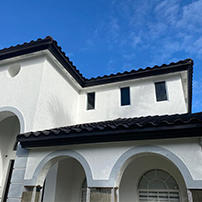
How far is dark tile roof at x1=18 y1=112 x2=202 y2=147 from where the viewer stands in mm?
4520

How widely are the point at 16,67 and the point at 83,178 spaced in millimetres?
5790

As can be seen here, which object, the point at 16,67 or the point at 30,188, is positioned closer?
the point at 30,188

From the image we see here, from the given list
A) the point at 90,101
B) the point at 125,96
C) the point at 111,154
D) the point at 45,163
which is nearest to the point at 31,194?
the point at 45,163

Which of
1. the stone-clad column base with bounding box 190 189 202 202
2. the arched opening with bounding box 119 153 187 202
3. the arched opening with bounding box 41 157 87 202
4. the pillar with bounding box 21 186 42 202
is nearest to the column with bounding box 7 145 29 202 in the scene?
the pillar with bounding box 21 186 42 202

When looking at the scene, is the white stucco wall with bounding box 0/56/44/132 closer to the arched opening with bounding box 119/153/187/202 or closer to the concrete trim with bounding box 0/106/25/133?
the concrete trim with bounding box 0/106/25/133

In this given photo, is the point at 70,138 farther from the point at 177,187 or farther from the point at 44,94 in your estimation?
the point at 177,187

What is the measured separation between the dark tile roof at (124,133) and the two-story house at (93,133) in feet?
0.08

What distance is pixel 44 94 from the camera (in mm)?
7711

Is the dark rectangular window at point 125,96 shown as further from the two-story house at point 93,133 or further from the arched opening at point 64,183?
the arched opening at point 64,183

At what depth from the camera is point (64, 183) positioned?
800cm

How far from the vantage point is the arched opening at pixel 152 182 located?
6855 millimetres

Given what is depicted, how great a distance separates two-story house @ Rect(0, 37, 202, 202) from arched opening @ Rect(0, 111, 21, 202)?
4cm

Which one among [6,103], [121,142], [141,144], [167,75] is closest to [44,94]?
[6,103]

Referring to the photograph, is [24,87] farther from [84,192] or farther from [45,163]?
[84,192]
